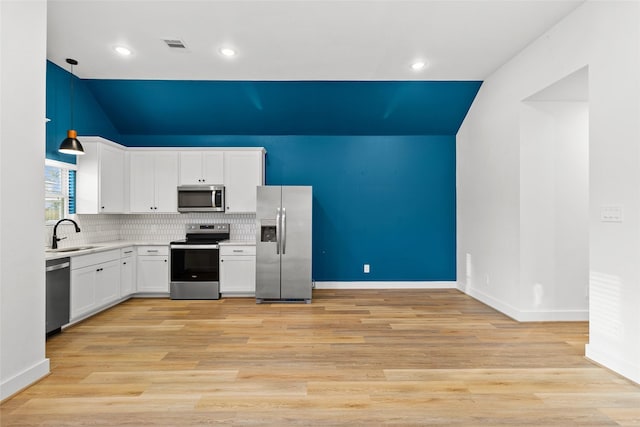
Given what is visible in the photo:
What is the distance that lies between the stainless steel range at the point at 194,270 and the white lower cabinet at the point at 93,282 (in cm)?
73

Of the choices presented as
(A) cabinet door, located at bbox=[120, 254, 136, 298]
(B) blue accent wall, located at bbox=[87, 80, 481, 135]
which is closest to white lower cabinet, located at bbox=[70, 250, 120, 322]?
(A) cabinet door, located at bbox=[120, 254, 136, 298]

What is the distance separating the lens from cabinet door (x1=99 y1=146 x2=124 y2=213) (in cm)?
482

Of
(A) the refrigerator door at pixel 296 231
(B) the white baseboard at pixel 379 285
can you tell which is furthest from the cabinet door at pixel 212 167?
(B) the white baseboard at pixel 379 285

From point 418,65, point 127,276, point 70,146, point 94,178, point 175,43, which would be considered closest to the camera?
point 175,43

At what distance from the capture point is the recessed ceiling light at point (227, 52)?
390 cm

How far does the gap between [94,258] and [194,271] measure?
1326mm

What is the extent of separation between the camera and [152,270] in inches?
204

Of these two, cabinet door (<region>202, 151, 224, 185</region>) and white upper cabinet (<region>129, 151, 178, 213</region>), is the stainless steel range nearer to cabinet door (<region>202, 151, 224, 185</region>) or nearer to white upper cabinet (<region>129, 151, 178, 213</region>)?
white upper cabinet (<region>129, 151, 178, 213</region>)

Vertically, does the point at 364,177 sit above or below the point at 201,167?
below

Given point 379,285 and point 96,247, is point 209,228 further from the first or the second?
point 379,285

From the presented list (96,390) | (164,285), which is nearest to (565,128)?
(96,390)

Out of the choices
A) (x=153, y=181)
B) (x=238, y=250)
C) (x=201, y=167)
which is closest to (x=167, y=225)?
(x=153, y=181)

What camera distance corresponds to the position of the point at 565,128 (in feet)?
13.1

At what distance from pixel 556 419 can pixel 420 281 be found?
3721 mm
